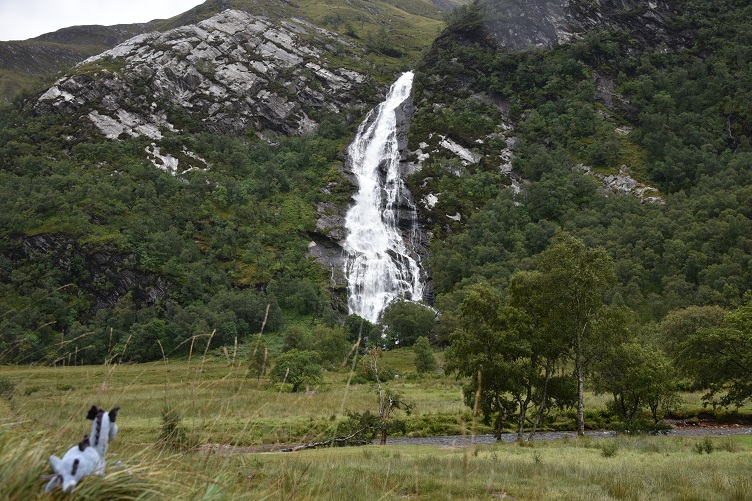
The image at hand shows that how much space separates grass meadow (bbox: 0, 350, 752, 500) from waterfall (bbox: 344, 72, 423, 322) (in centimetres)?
5970

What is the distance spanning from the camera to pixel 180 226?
332 feet

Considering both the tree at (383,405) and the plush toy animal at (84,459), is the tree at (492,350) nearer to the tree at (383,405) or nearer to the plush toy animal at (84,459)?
the tree at (383,405)

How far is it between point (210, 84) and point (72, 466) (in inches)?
6252

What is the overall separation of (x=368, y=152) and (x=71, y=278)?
238 ft

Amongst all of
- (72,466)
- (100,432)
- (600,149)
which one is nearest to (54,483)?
(72,466)

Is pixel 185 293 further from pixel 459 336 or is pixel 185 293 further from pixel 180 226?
pixel 459 336

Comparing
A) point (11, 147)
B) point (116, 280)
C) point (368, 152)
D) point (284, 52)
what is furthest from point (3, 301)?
point (284, 52)

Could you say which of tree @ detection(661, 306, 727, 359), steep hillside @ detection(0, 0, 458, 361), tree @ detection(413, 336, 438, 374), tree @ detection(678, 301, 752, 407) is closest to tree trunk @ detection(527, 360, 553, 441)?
tree @ detection(678, 301, 752, 407)

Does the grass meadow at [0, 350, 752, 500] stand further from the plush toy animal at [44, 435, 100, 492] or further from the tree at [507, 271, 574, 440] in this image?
the tree at [507, 271, 574, 440]

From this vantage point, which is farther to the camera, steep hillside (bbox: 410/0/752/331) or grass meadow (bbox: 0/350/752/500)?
steep hillside (bbox: 410/0/752/331)

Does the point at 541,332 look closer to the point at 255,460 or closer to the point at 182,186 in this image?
the point at 255,460

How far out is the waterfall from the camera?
291ft

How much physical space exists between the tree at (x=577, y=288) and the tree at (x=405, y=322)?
170ft

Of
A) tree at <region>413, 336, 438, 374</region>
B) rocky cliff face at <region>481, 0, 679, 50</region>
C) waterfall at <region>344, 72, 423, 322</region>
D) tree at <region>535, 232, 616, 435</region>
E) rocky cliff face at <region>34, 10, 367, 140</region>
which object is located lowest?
tree at <region>413, 336, 438, 374</region>
